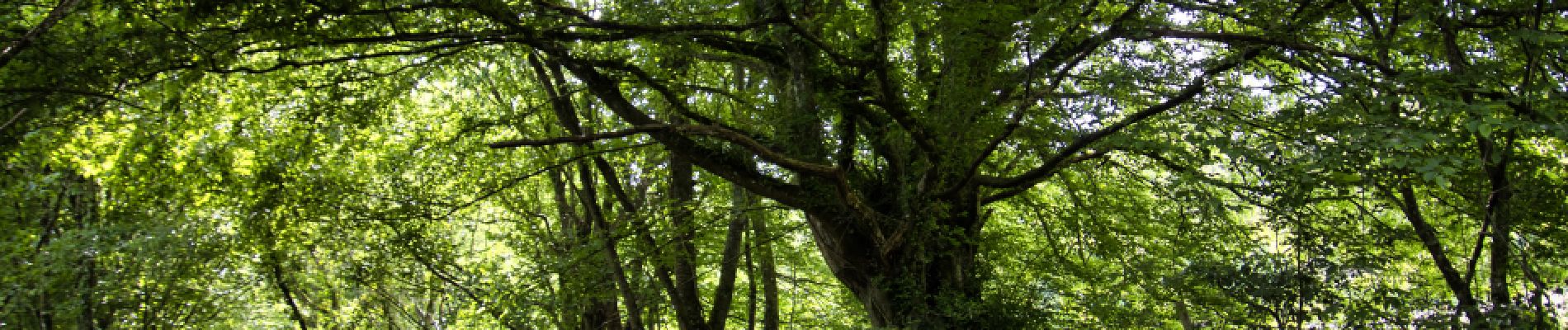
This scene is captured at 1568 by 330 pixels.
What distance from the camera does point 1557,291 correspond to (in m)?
4.66

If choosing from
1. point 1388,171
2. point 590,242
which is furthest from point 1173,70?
point 590,242

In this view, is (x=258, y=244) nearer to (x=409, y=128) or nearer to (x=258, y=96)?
(x=258, y=96)

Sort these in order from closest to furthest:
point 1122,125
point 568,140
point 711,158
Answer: point 1122,125 < point 568,140 < point 711,158

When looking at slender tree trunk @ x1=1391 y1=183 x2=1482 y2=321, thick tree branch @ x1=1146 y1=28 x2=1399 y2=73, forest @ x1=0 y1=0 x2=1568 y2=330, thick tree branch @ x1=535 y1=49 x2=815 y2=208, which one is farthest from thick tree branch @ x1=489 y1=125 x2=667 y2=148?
slender tree trunk @ x1=1391 y1=183 x2=1482 y2=321

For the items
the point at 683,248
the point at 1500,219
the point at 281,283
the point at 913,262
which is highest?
the point at 281,283

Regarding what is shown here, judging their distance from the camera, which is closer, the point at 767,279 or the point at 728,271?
the point at 728,271

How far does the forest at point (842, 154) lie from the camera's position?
15.2 ft

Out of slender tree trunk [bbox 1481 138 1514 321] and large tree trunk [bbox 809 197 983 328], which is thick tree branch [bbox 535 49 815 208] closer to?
large tree trunk [bbox 809 197 983 328]

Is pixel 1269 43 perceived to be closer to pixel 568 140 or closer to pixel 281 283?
pixel 568 140

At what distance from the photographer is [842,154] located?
20.7 feet

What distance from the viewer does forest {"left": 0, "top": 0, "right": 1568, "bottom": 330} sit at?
183 inches

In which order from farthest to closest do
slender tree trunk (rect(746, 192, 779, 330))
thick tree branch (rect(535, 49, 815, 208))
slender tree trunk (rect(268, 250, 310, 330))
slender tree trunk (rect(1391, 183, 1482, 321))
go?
slender tree trunk (rect(268, 250, 310, 330)) → slender tree trunk (rect(746, 192, 779, 330)) → thick tree branch (rect(535, 49, 815, 208)) → slender tree trunk (rect(1391, 183, 1482, 321))

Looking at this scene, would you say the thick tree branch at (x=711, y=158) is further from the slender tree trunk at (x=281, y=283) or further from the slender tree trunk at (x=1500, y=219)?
the slender tree trunk at (x=281, y=283)

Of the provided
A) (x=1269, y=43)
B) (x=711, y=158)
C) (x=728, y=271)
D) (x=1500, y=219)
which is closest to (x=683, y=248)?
(x=728, y=271)
